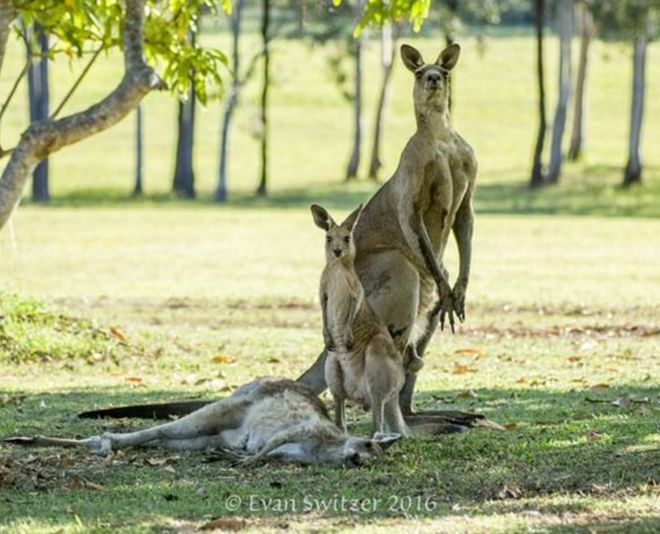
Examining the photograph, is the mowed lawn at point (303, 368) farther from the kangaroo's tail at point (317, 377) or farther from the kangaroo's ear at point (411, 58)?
the kangaroo's ear at point (411, 58)

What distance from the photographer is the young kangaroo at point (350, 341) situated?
30.7 ft

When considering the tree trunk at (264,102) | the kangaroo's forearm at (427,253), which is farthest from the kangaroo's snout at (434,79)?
the tree trunk at (264,102)

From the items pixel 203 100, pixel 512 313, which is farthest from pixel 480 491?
pixel 512 313

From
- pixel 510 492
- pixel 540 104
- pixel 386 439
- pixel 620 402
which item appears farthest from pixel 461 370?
pixel 540 104

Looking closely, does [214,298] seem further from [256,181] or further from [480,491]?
[256,181]

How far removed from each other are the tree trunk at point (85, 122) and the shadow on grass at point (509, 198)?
2994 cm

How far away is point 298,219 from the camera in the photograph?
40.4 metres

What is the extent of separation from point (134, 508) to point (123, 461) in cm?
143

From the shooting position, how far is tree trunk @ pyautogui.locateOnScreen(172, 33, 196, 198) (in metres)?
52.9

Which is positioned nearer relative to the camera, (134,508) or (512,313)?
(134,508)

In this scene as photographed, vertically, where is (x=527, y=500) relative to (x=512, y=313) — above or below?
above

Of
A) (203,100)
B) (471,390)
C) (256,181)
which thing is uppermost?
(203,100)

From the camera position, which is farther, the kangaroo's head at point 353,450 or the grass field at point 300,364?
the kangaroo's head at point 353,450

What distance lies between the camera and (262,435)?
30.7ft
